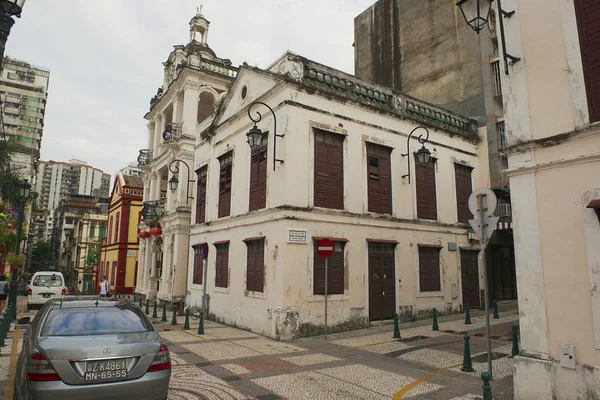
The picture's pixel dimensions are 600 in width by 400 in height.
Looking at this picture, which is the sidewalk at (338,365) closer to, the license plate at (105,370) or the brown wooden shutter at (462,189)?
the license plate at (105,370)

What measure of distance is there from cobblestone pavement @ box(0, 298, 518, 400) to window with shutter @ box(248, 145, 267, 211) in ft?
14.8

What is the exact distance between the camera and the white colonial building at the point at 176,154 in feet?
71.5

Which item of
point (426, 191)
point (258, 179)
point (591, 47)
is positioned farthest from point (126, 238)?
point (591, 47)

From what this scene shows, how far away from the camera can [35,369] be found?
14.2 ft

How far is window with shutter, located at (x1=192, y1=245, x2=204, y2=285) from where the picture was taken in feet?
59.5

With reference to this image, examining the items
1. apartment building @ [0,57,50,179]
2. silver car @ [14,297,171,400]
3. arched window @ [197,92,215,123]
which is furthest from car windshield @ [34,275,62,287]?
apartment building @ [0,57,50,179]

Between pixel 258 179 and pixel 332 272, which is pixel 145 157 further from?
pixel 332 272

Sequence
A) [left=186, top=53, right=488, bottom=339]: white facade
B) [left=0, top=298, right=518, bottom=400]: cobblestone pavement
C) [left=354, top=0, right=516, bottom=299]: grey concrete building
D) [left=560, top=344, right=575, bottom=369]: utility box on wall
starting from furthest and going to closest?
[left=354, top=0, right=516, bottom=299]: grey concrete building
[left=186, top=53, right=488, bottom=339]: white facade
[left=0, top=298, right=518, bottom=400]: cobblestone pavement
[left=560, top=344, right=575, bottom=369]: utility box on wall

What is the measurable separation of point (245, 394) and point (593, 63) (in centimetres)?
762

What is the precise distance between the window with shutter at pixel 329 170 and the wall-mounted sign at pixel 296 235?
124cm

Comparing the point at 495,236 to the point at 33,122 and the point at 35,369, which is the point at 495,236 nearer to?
the point at 35,369

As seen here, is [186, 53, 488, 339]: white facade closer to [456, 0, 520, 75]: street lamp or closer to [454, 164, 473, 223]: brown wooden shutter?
[454, 164, 473, 223]: brown wooden shutter

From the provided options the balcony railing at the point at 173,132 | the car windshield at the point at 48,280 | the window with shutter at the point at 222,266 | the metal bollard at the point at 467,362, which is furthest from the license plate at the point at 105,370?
the balcony railing at the point at 173,132

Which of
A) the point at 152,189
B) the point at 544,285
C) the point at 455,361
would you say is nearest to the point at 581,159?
the point at 544,285
